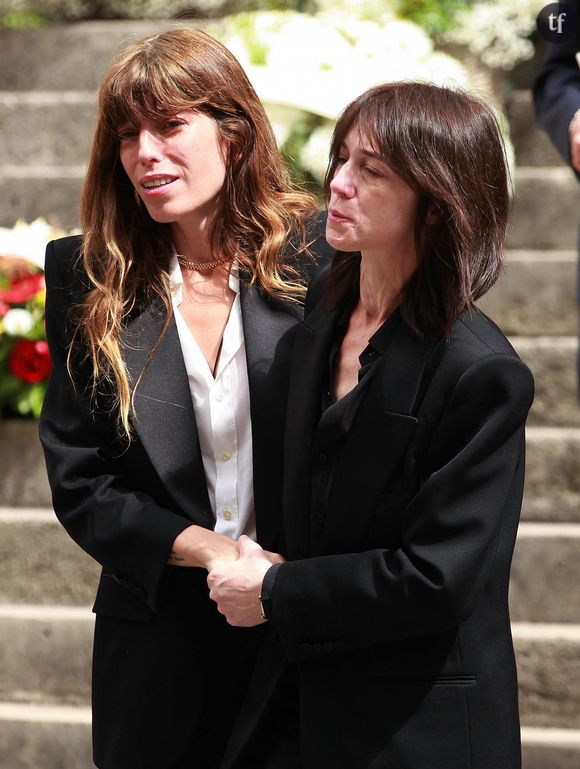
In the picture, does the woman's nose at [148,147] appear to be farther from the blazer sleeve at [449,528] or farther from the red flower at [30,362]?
the red flower at [30,362]

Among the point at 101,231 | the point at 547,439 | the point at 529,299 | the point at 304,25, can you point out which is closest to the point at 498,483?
the point at 101,231

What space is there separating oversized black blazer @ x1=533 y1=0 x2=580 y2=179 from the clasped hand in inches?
49.5

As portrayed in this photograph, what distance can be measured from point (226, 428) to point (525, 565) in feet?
4.68

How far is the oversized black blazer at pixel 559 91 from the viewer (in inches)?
105

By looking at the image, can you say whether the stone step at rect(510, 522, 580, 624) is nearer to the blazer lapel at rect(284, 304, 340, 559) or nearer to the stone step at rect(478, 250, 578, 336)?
the stone step at rect(478, 250, 578, 336)

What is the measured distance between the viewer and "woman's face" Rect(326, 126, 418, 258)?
5.58 feet

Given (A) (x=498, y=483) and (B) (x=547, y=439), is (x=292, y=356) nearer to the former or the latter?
(A) (x=498, y=483)

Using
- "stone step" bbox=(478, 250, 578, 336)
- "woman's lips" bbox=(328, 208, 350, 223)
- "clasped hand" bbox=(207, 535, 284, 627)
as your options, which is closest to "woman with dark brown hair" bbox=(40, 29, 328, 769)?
"clasped hand" bbox=(207, 535, 284, 627)

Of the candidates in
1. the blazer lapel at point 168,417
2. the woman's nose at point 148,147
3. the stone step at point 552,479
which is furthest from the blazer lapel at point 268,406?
the stone step at point 552,479

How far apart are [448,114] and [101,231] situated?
778 mm

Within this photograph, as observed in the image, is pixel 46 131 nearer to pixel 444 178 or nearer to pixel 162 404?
pixel 162 404

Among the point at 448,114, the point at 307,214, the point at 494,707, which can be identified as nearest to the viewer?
the point at 448,114

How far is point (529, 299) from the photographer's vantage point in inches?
153

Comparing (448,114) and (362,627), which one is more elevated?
(448,114)
